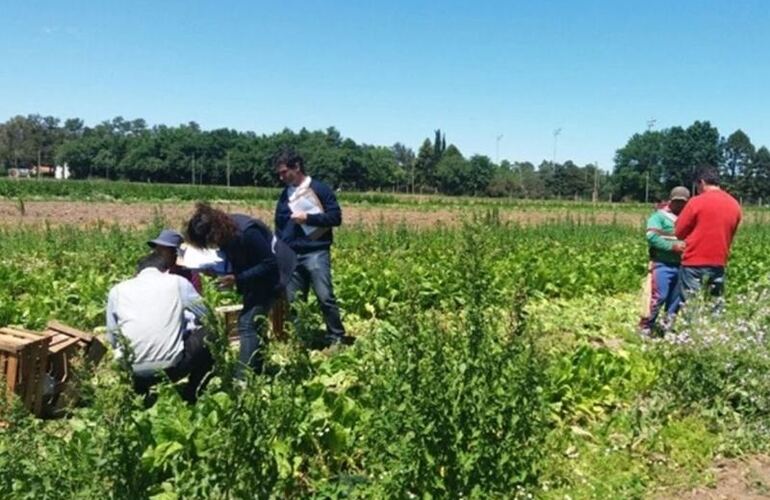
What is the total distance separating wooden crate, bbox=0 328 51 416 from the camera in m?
4.87

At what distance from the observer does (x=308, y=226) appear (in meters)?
6.55

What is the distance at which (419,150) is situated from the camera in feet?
364

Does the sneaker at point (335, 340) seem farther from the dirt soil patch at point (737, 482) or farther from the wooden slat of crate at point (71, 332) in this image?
the dirt soil patch at point (737, 482)

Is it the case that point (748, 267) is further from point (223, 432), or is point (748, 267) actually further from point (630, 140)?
point (630, 140)

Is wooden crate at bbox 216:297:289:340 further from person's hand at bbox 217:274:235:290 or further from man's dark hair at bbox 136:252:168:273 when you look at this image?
man's dark hair at bbox 136:252:168:273

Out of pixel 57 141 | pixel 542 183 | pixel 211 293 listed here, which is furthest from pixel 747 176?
pixel 211 293

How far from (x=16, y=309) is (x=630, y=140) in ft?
418

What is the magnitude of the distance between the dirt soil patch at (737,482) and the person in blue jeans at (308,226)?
3.55 metres

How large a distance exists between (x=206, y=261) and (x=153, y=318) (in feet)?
2.79

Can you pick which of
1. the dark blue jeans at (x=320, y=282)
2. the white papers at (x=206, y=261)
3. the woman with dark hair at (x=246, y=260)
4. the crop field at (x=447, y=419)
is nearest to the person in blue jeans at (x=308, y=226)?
the dark blue jeans at (x=320, y=282)

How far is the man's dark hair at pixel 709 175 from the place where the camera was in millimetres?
7100

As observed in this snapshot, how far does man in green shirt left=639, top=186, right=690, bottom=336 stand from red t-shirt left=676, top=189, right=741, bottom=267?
1.52 feet

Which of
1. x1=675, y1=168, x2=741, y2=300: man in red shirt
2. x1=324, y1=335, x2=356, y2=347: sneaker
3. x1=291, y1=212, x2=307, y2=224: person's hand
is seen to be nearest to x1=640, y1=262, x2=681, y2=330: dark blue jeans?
x1=675, y1=168, x2=741, y2=300: man in red shirt

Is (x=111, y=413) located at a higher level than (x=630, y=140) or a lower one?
lower
